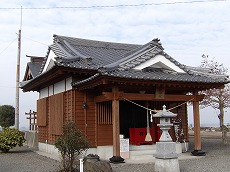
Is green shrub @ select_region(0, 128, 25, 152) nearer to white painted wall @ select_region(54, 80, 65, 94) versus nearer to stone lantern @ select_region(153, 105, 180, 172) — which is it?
white painted wall @ select_region(54, 80, 65, 94)

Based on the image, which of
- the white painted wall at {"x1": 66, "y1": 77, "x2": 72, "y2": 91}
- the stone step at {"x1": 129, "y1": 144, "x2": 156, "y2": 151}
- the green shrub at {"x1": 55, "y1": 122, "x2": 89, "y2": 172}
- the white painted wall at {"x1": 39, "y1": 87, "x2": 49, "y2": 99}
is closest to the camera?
the green shrub at {"x1": 55, "y1": 122, "x2": 89, "y2": 172}

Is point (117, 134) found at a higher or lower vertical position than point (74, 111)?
lower

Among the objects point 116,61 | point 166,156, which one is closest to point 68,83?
point 116,61

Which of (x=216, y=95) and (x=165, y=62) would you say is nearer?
(x=165, y=62)

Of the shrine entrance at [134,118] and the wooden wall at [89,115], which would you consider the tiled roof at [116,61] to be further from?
the shrine entrance at [134,118]

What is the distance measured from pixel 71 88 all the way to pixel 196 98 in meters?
5.65

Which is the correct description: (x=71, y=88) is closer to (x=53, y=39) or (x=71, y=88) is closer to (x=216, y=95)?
(x=53, y=39)

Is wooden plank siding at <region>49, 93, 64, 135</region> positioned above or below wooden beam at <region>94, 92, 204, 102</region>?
below

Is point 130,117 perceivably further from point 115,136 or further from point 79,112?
point 115,136

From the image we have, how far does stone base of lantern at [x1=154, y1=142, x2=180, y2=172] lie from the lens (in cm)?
916

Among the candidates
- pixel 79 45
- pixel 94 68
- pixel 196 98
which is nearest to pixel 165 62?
pixel 196 98

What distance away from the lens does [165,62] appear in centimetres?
1356

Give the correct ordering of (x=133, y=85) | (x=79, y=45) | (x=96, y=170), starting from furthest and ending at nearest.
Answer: (x=79, y=45), (x=133, y=85), (x=96, y=170)

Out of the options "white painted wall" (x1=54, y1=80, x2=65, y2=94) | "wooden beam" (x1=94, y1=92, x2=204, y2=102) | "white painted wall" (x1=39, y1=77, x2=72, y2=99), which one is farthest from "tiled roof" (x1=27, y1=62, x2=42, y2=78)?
"wooden beam" (x1=94, y1=92, x2=204, y2=102)
